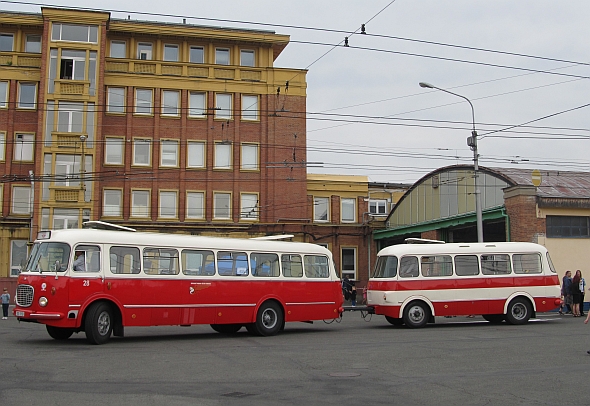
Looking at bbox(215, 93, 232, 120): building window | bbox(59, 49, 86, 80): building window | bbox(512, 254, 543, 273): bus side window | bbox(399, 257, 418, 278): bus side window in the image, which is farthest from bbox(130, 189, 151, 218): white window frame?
bbox(512, 254, 543, 273): bus side window

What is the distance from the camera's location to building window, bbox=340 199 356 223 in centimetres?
5097

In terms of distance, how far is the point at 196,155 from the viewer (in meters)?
46.1

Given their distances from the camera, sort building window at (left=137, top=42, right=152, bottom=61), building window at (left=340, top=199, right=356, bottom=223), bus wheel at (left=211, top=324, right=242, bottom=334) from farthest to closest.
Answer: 1. building window at (left=340, top=199, right=356, bottom=223)
2. building window at (left=137, top=42, right=152, bottom=61)
3. bus wheel at (left=211, top=324, right=242, bottom=334)

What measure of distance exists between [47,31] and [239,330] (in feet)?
92.0

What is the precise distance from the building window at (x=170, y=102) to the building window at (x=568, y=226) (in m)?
24.0

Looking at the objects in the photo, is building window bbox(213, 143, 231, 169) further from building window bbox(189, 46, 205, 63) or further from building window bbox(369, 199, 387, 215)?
building window bbox(369, 199, 387, 215)

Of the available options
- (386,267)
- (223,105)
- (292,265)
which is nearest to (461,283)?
(386,267)

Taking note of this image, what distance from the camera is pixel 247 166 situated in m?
46.7

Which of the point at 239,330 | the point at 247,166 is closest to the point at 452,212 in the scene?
the point at 247,166

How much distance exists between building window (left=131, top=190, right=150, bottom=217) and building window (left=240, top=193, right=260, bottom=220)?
Result: 19.3ft

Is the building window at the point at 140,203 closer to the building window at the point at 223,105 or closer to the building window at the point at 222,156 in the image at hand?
the building window at the point at 222,156

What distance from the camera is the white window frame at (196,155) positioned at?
4591cm

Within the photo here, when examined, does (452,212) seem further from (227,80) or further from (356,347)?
(356,347)

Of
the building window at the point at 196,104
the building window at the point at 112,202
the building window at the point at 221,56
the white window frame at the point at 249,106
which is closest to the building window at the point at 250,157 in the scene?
the white window frame at the point at 249,106
